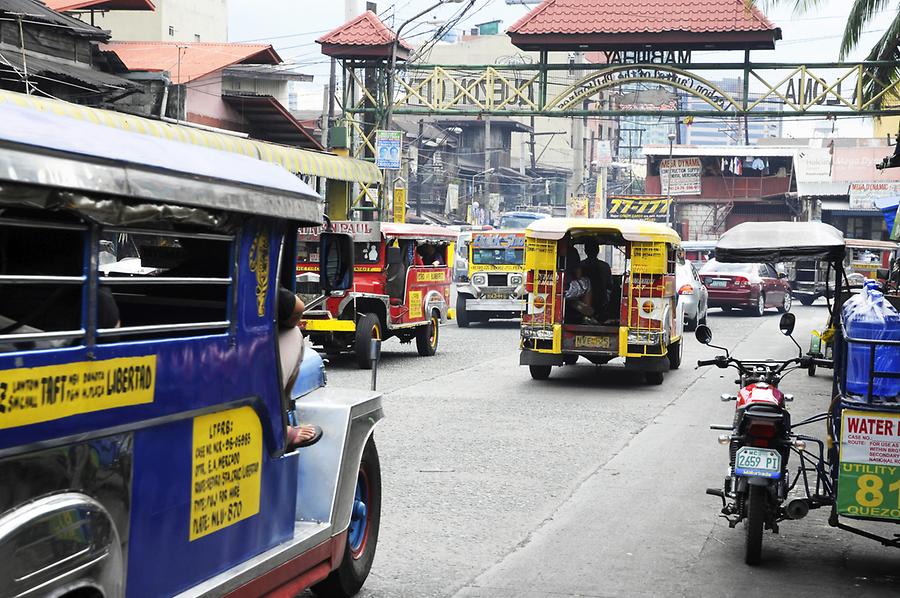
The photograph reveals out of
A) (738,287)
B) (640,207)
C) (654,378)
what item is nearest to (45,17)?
(654,378)

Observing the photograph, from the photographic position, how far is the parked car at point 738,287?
32.4 m

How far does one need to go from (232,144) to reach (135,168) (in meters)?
13.9

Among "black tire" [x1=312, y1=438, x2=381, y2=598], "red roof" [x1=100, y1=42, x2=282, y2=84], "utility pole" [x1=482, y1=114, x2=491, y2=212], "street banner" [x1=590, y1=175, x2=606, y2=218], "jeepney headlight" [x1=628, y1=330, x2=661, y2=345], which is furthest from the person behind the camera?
"utility pole" [x1=482, y1=114, x2=491, y2=212]

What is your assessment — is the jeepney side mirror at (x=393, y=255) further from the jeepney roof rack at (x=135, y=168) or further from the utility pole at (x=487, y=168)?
the utility pole at (x=487, y=168)

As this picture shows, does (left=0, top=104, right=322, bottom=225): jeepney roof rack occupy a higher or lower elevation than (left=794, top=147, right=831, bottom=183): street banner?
lower

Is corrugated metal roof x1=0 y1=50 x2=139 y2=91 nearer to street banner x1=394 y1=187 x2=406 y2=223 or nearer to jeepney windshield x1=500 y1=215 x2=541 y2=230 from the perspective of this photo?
street banner x1=394 y1=187 x2=406 y2=223

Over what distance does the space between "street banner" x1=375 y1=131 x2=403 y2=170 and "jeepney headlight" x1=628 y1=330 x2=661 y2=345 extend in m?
11.9

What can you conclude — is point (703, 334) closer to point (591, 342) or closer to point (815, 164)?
point (591, 342)

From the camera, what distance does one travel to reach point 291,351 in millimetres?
5809

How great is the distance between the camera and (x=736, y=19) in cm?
2655

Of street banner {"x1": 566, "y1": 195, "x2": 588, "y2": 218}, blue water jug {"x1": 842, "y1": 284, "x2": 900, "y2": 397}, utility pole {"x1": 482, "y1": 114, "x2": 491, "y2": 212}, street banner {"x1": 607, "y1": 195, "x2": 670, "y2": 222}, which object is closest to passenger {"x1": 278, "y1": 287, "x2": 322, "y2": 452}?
blue water jug {"x1": 842, "y1": 284, "x2": 900, "y2": 397}

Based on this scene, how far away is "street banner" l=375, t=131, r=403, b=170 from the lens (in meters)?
27.2

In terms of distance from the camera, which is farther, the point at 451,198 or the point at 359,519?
the point at 451,198

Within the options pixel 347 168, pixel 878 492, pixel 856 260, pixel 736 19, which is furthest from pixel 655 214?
pixel 878 492
